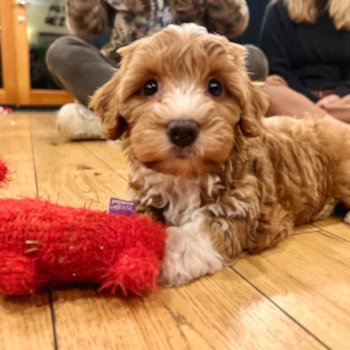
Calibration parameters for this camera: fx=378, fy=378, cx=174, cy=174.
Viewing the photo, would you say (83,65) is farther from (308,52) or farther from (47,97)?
(47,97)

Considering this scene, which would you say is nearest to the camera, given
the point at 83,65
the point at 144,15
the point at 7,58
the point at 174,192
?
the point at 174,192

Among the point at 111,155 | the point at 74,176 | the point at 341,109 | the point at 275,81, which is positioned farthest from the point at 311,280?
the point at 275,81

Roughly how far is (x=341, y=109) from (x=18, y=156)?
2.67m

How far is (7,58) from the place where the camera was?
6922mm

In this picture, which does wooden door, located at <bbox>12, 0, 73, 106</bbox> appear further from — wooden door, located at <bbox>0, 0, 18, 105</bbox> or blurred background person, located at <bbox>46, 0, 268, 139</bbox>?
blurred background person, located at <bbox>46, 0, 268, 139</bbox>

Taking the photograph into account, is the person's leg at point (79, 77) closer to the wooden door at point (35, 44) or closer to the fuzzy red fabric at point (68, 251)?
the fuzzy red fabric at point (68, 251)

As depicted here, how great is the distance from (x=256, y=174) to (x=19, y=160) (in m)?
1.91

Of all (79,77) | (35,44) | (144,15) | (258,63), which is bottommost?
(35,44)

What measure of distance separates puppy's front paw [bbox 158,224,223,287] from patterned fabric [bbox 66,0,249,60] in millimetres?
2758

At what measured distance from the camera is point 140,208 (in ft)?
4.95

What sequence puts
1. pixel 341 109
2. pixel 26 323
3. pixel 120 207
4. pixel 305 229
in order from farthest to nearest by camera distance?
pixel 341 109, pixel 305 229, pixel 120 207, pixel 26 323

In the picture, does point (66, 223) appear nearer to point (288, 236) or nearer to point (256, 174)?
point (256, 174)

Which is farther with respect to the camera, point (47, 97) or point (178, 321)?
point (47, 97)

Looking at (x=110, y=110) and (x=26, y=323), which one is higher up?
(x=110, y=110)
